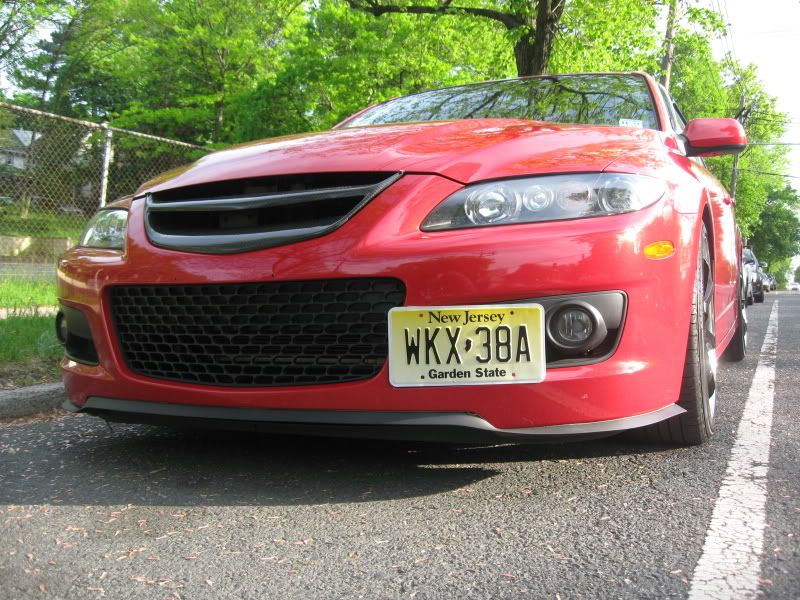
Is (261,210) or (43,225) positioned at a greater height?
(261,210)

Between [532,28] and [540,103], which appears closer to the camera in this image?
[540,103]

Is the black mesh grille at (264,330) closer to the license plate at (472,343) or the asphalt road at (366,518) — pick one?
the license plate at (472,343)

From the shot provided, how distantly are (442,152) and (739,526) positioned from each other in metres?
1.35

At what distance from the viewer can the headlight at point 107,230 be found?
2.78m

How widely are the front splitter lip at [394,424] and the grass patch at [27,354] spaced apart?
1.97 m

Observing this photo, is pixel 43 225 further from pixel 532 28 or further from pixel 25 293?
pixel 532 28

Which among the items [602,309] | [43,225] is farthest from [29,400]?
[43,225]

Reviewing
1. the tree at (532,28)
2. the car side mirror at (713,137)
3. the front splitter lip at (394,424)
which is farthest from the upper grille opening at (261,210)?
the tree at (532,28)

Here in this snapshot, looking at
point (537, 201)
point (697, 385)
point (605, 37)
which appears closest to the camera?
point (537, 201)

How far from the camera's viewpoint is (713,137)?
3375 millimetres

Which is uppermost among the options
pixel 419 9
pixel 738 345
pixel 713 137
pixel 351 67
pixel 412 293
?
pixel 419 9

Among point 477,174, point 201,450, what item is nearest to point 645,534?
point 477,174

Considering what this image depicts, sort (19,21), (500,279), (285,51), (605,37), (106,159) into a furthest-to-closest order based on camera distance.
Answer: (285,51) < (19,21) < (605,37) < (106,159) < (500,279)

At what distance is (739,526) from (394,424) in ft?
3.05
